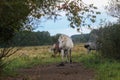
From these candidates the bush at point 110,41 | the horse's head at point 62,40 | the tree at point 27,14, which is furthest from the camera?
the bush at point 110,41

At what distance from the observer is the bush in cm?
2848

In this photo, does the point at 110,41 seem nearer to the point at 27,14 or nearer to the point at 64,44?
the point at 64,44

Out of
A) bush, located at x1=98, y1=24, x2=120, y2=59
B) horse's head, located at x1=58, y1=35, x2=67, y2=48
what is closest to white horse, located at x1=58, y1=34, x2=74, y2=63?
horse's head, located at x1=58, y1=35, x2=67, y2=48

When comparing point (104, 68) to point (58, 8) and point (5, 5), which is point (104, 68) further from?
point (5, 5)

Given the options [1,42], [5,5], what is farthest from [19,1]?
[1,42]

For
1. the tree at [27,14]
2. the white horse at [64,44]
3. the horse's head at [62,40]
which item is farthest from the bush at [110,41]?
the tree at [27,14]

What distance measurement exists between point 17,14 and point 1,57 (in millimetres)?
4151

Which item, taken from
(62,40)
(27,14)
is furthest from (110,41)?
(27,14)

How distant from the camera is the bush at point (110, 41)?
28484 mm

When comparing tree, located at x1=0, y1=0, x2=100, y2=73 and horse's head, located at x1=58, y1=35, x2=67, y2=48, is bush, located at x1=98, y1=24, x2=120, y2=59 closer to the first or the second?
horse's head, located at x1=58, y1=35, x2=67, y2=48

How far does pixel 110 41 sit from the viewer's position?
28797 millimetres

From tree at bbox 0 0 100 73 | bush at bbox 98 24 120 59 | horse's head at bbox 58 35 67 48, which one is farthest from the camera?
bush at bbox 98 24 120 59

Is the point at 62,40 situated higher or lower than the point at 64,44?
higher

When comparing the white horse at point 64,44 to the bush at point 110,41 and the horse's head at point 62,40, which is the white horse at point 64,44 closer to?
→ the horse's head at point 62,40
